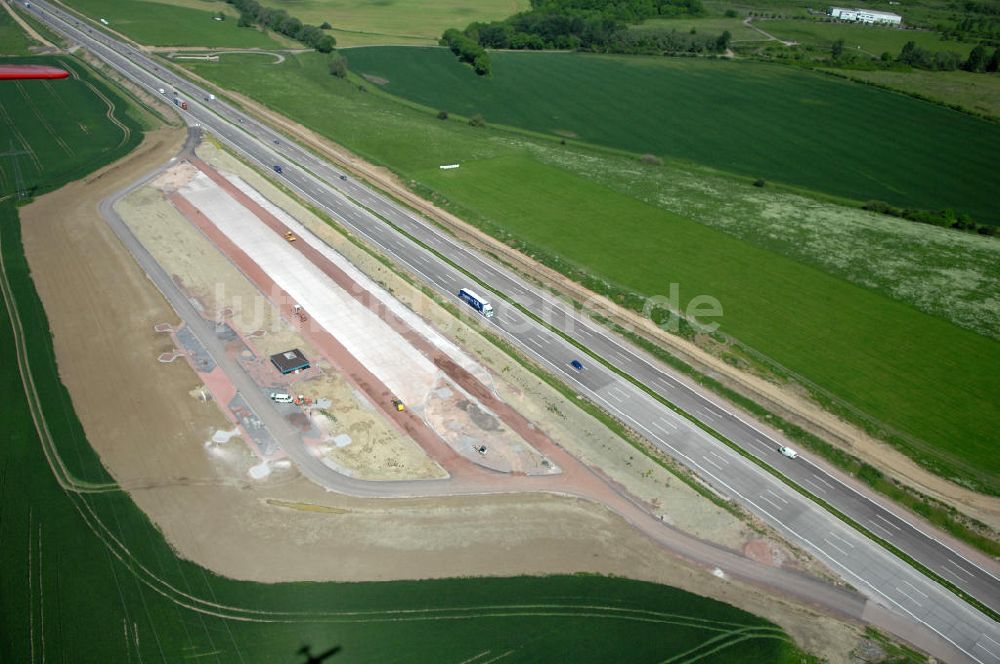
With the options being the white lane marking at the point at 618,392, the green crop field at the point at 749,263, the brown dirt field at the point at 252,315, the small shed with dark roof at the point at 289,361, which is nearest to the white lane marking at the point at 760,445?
the green crop field at the point at 749,263

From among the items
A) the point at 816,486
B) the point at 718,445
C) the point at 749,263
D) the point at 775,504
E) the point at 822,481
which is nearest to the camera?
the point at 775,504

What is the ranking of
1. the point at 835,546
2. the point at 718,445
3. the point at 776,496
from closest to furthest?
the point at 835,546
the point at 776,496
the point at 718,445

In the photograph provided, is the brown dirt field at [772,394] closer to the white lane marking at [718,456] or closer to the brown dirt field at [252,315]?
the white lane marking at [718,456]

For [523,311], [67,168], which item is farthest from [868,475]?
[67,168]

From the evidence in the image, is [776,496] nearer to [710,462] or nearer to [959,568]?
[710,462]

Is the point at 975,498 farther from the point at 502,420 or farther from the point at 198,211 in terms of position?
the point at 198,211

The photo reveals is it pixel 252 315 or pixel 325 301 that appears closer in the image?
pixel 252 315

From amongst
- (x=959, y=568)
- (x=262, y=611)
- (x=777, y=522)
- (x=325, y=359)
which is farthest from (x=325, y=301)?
(x=959, y=568)

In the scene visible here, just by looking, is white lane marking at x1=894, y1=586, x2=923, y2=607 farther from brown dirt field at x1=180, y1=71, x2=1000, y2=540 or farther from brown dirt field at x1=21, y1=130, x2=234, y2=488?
brown dirt field at x1=21, y1=130, x2=234, y2=488
